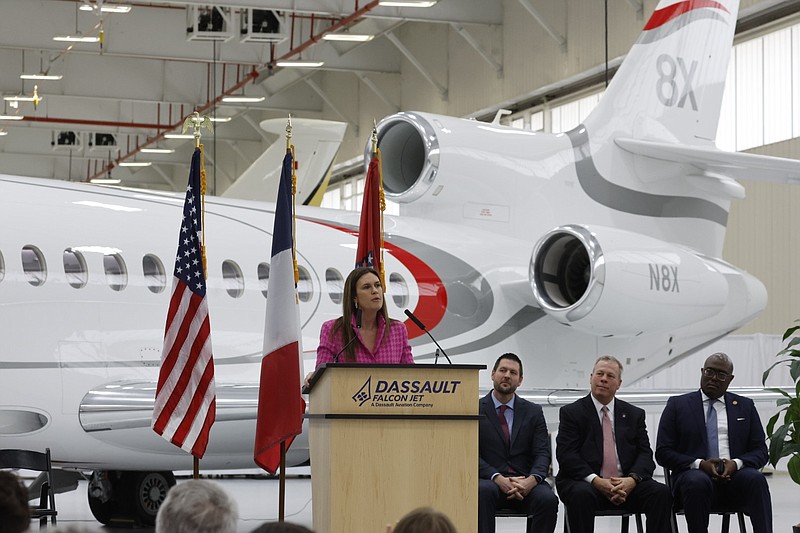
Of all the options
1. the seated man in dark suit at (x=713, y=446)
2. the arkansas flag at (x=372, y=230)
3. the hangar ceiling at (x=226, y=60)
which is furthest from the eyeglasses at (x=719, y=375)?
the hangar ceiling at (x=226, y=60)

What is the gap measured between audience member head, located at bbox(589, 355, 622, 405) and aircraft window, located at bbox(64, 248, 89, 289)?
3746mm

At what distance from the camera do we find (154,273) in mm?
9109

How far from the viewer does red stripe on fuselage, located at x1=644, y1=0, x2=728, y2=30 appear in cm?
1272

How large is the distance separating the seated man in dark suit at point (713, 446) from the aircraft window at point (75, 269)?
13.8ft

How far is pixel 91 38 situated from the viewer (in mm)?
20969

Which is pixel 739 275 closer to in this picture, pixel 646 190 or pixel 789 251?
pixel 646 190

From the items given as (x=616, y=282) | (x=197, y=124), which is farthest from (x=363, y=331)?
(x=616, y=282)

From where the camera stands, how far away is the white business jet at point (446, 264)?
27.8 ft

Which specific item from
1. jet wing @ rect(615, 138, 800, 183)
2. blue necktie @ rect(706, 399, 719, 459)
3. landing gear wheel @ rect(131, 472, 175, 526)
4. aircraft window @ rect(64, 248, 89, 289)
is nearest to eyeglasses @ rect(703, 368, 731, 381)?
blue necktie @ rect(706, 399, 719, 459)

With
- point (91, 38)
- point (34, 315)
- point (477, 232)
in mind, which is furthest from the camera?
point (91, 38)

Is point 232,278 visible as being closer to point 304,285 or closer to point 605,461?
point 304,285

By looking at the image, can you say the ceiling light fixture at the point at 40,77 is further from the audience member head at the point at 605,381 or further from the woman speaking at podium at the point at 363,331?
the woman speaking at podium at the point at 363,331

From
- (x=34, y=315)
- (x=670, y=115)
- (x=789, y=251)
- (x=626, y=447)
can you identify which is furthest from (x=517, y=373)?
(x=789, y=251)

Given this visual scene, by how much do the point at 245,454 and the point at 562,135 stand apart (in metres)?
4.98
